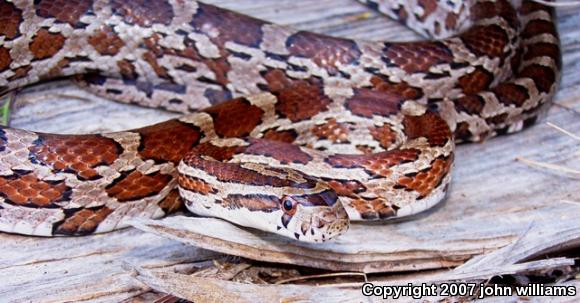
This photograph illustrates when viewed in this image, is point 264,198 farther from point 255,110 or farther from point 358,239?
point 255,110

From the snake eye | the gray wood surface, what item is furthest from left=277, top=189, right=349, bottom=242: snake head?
the gray wood surface

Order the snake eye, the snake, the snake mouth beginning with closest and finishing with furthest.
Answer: the snake mouth
the snake eye
the snake

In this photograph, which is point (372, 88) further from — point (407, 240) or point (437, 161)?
point (407, 240)

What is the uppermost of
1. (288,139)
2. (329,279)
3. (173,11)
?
(173,11)

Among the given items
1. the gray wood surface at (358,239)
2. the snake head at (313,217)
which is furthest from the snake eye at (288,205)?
the gray wood surface at (358,239)

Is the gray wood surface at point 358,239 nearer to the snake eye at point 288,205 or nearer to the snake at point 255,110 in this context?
the snake at point 255,110

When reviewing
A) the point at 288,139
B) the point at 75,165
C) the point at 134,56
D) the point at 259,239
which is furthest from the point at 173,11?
the point at 259,239

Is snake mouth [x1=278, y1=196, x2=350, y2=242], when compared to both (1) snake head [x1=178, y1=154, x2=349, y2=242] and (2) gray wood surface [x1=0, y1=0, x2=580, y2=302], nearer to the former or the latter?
(1) snake head [x1=178, y1=154, x2=349, y2=242]
